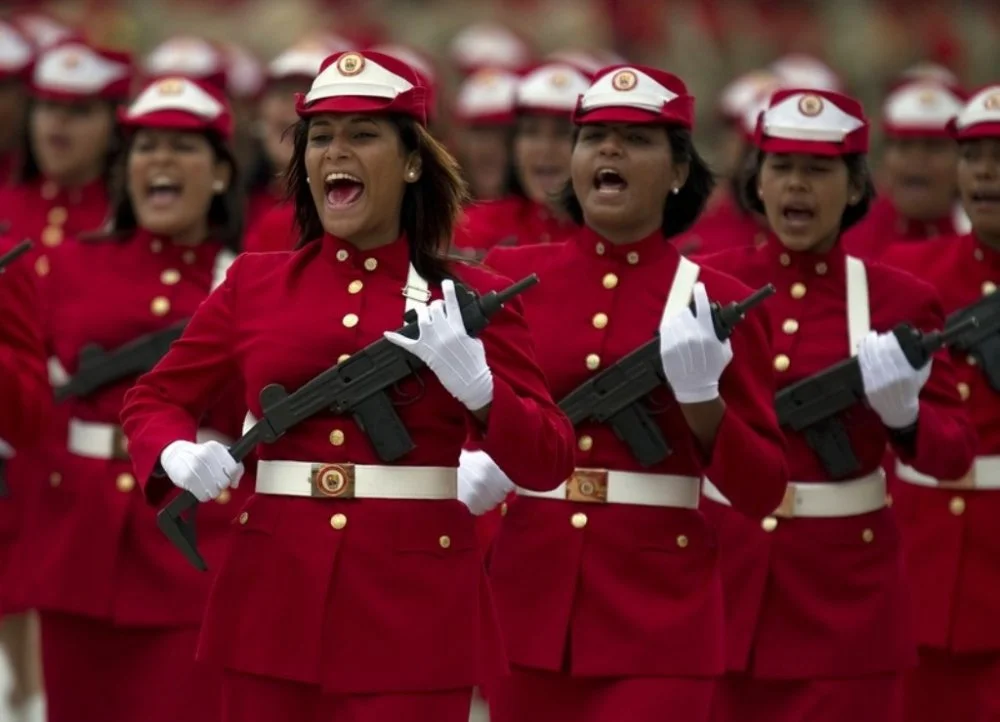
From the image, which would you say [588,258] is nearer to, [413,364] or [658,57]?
[413,364]

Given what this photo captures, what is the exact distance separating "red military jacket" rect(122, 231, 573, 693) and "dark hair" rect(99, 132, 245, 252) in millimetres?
2437

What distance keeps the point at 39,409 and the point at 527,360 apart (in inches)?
72.1

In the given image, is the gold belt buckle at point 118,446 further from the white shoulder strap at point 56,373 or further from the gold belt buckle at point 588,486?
the gold belt buckle at point 588,486

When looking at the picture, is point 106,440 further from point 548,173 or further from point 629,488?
point 548,173

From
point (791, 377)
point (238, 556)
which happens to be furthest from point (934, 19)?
point (238, 556)

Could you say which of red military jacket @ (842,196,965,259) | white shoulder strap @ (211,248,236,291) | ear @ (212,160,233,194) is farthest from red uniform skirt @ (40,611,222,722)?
red military jacket @ (842,196,965,259)

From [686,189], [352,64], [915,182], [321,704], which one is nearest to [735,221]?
[915,182]

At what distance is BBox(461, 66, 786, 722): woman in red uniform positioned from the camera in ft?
24.8

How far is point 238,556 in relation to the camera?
6.96 metres

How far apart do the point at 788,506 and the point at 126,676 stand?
223cm

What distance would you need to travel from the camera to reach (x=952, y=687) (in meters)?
9.23

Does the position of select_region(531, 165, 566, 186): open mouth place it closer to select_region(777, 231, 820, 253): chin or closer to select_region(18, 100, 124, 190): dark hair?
select_region(18, 100, 124, 190): dark hair

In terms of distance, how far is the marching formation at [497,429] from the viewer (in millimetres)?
6883

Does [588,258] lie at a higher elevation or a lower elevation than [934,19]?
lower
